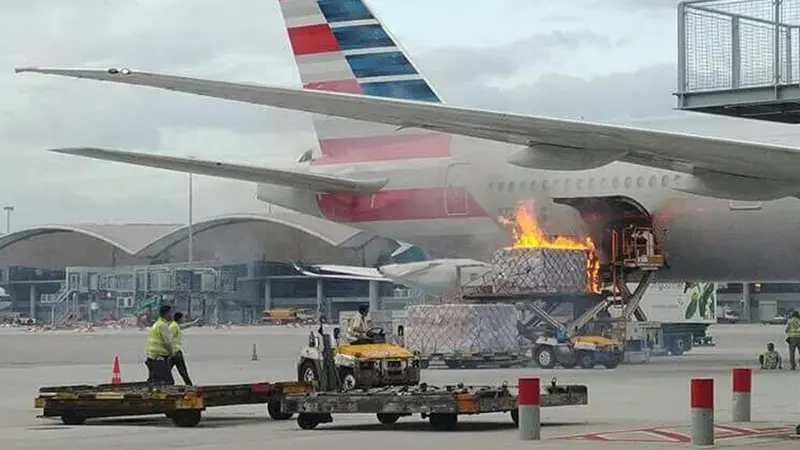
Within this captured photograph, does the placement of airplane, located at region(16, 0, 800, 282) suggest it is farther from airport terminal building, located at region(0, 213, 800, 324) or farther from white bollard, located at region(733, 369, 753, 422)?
airport terminal building, located at region(0, 213, 800, 324)

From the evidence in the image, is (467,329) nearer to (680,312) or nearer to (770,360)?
(770,360)

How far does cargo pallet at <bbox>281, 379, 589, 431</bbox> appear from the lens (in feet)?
53.9

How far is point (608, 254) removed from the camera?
3169cm

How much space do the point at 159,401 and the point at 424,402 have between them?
3.30 m

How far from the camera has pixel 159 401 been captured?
17.7 m

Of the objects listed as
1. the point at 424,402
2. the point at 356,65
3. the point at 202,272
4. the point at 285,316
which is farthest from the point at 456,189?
the point at 285,316

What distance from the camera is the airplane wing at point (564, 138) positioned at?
19.8 meters

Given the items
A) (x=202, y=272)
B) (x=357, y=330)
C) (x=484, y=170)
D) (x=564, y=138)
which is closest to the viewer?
(x=357, y=330)

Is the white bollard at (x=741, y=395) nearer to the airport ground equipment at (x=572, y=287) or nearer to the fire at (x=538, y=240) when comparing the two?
the airport ground equipment at (x=572, y=287)

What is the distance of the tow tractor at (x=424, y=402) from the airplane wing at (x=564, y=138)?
4.41 m

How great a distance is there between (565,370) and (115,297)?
211 feet

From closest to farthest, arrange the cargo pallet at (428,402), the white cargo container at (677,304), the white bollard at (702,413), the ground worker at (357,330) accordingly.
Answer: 1. the white bollard at (702,413)
2. the cargo pallet at (428,402)
3. the ground worker at (357,330)
4. the white cargo container at (677,304)

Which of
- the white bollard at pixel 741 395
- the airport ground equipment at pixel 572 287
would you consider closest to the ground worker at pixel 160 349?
the white bollard at pixel 741 395

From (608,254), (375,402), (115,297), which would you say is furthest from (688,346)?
(115,297)
